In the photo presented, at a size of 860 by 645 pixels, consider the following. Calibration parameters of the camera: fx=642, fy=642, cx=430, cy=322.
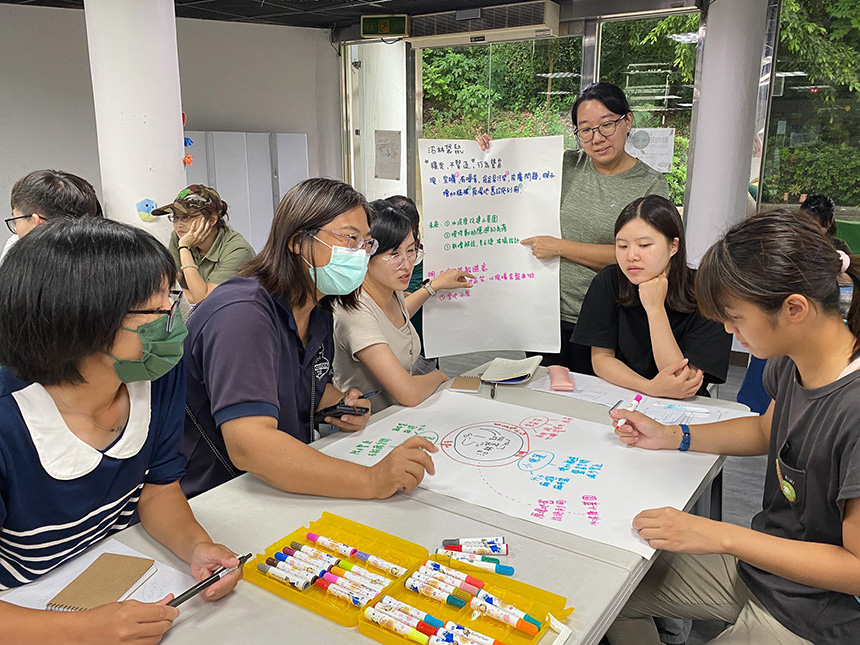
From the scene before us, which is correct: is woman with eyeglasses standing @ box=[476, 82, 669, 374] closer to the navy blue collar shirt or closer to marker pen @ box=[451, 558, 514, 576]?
the navy blue collar shirt

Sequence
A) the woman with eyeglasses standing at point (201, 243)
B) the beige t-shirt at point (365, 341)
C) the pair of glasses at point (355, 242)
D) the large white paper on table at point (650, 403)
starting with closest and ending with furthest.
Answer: the pair of glasses at point (355, 242)
the large white paper on table at point (650, 403)
the beige t-shirt at point (365, 341)
the woman with eyeglasses standing at point (201, 243)

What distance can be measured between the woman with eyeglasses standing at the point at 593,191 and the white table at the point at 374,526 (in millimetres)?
1142

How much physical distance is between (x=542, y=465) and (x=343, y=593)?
641mm

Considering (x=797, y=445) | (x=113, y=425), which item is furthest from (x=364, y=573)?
(x=797, y=445)

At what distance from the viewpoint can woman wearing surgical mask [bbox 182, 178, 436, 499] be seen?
4.35ft

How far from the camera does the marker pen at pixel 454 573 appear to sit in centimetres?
102

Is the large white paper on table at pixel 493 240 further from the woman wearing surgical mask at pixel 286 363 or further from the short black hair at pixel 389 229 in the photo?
the woman wearing surgical mask at pixel 286 363

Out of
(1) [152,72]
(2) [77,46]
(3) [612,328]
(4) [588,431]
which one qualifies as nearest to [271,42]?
(2) [77,46]

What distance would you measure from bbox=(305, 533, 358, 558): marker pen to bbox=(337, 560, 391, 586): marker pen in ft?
0.07

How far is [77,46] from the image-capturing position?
186 inches

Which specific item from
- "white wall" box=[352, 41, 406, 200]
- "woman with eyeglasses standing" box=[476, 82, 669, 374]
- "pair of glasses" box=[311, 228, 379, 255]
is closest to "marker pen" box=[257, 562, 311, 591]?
"pair of glasses" box=[311, 228, 379, 255]

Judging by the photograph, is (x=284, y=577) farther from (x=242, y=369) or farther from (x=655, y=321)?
(x=655, y=321)

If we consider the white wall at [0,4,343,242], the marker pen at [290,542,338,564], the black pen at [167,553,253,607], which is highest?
the white wall at [0,4,343,242]

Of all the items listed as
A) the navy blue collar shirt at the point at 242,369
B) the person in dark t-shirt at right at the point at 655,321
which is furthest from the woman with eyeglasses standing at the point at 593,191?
the navy blue collar shirt at the point at 242,369
